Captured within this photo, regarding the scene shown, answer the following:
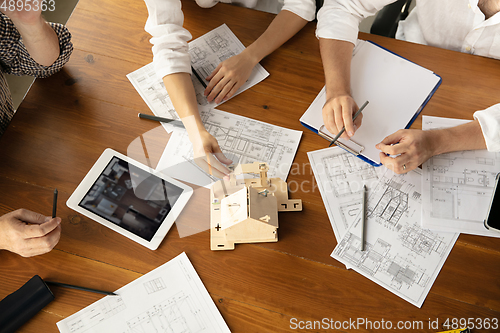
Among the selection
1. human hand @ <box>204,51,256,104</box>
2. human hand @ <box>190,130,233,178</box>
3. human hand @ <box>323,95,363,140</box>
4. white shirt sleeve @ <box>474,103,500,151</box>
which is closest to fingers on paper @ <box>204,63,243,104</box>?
human hand @ <box>204,51,256,104</box>

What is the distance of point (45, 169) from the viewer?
916 mm

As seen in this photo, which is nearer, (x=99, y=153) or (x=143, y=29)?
(x=99, y=153)

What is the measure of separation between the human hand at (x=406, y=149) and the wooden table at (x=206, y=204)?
0.10 meters

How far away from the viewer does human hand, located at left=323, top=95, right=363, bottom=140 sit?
90 centimetres

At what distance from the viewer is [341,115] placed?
911 millimetres

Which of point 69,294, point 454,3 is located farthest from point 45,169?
point 454,3

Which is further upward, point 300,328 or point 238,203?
point 238,203

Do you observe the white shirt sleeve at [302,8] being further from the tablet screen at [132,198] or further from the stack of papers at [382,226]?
the tablet screen at [132,198]

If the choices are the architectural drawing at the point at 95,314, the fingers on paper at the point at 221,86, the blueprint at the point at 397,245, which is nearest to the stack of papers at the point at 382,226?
the blueprint at the point at 397,245

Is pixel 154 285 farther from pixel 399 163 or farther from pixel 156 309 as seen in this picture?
pixel 399 163

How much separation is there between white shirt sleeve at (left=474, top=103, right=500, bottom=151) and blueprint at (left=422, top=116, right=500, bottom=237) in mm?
38

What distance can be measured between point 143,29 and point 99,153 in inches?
18.3

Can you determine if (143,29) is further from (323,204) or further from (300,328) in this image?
(300,328)

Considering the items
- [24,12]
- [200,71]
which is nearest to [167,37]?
[200,71]
